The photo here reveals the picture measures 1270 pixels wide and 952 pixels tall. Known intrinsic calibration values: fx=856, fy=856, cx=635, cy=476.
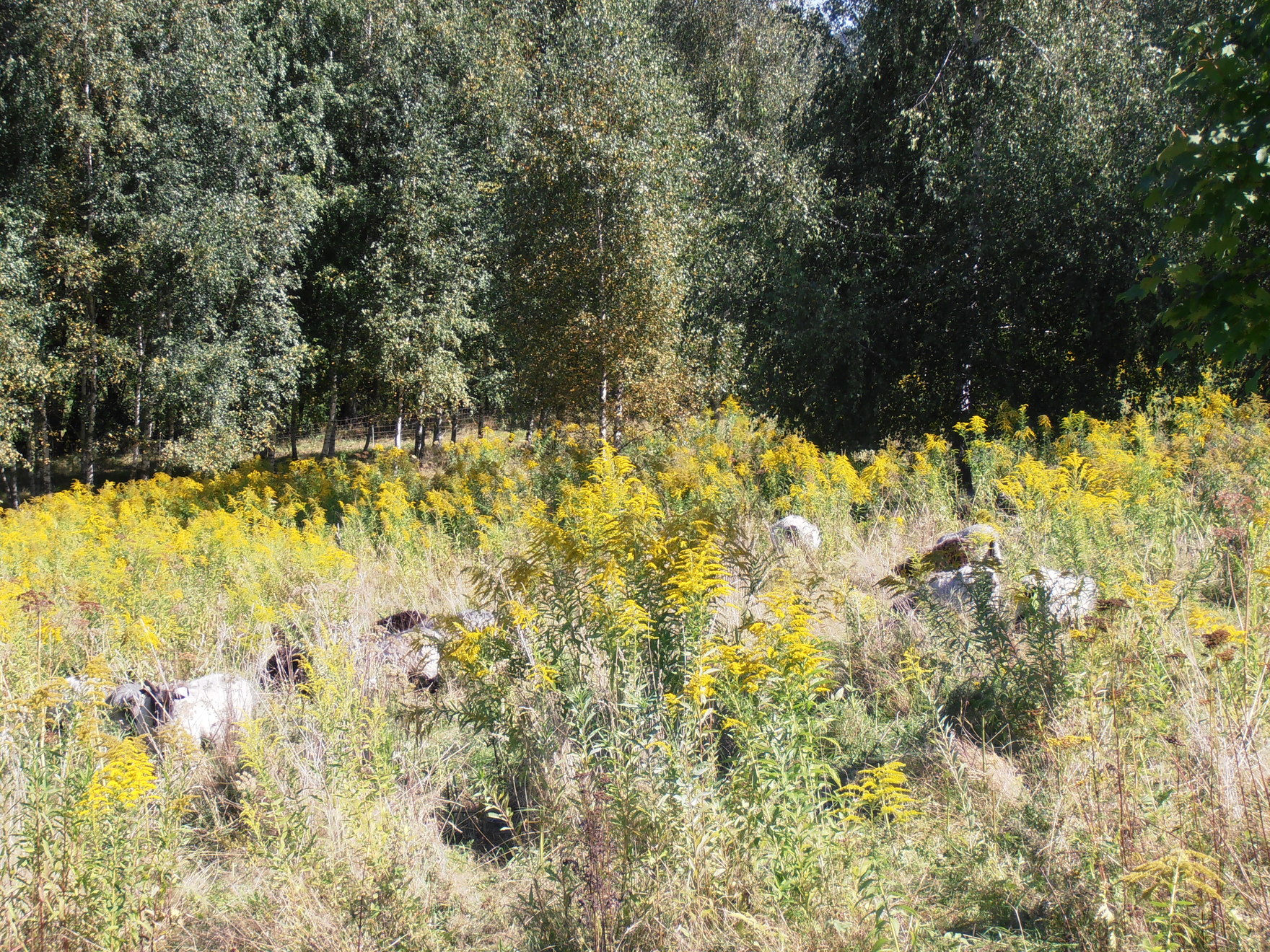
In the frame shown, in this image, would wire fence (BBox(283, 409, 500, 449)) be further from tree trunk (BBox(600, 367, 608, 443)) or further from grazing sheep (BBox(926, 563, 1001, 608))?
grazing sheep (BBox(926, 563, 1001, 608))

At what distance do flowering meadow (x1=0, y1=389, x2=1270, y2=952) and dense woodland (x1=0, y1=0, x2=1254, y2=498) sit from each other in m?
2.50

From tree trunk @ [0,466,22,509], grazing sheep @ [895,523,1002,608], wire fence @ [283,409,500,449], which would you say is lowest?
tree trunk @ [0,466,22,509]

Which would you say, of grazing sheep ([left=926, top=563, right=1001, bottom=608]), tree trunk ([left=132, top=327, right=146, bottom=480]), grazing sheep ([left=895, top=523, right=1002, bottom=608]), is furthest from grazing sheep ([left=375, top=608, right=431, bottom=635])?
tree trunk ([left=132, top=327, right=146, bottom=480])

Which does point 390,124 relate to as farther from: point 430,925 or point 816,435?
point 430,925

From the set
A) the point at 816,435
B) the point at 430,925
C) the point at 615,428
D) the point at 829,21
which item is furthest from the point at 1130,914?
the point at 615,428

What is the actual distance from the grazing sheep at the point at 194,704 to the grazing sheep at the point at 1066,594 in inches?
162

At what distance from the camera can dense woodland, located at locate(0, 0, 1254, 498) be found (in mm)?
10062

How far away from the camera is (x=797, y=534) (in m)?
7.59

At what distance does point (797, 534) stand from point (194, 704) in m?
4.84

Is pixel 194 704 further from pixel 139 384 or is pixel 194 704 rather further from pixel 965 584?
pixel 139 384

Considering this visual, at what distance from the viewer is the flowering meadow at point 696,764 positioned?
2.78 metres

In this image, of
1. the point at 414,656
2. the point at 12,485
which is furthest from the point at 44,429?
the point at 414,656

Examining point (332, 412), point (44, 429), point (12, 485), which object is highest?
point (332, 412)

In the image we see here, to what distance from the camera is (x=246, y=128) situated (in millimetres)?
18766
